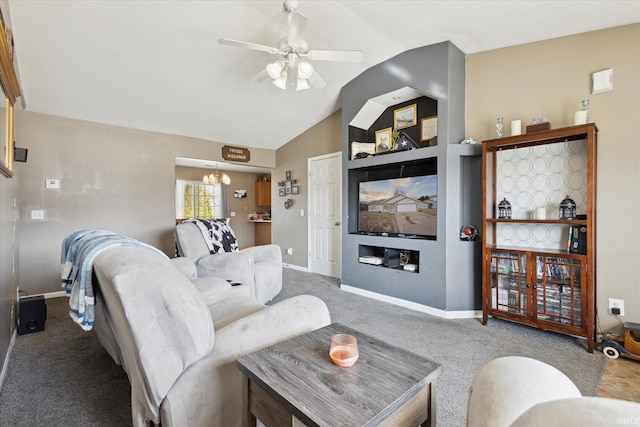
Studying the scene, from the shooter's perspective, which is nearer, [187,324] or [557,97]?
[187,324]

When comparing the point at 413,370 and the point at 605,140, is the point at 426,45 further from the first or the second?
the point at 413,370

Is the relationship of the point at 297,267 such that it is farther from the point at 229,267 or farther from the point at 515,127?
the point at 515,127

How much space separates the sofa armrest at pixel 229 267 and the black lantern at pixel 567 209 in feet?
9.68

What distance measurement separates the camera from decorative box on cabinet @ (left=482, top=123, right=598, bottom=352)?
2.33m

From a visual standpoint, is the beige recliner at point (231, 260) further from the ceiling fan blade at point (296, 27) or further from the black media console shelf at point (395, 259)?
the ceiling fan blade at point (296, 27)

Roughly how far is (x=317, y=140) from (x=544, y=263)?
365 cm

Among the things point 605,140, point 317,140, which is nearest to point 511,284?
point 605,140

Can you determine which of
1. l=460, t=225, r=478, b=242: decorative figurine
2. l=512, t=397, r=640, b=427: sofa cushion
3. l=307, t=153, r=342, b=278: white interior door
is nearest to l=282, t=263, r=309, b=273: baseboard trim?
l=307, t=153, r=342, b=278: white interior door

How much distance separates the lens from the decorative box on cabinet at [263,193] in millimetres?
8008

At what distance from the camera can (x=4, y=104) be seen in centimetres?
197

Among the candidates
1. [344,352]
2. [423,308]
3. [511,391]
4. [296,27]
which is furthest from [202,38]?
[423,308]

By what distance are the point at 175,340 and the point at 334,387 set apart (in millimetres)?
621

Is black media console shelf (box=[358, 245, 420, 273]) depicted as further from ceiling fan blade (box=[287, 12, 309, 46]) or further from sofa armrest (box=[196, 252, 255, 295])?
ceiling fan blade (box=[287, 12, 309, 46])

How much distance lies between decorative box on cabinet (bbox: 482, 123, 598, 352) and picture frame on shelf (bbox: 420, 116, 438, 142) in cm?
67
